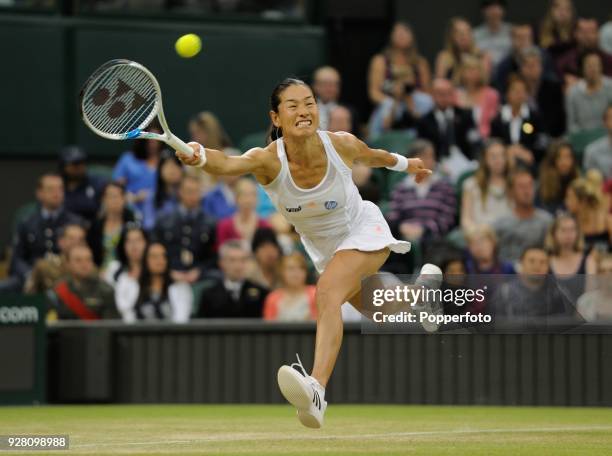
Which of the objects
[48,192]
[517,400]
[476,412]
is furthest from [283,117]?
[48,192]

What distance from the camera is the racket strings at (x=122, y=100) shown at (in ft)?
25.8

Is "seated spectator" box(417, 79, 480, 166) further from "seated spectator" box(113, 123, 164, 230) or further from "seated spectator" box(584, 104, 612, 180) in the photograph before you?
"seated spectator" box(113, 123, 164, 230)

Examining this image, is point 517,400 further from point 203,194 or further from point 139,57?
point 139,57

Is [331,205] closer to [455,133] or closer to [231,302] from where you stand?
[231,302]

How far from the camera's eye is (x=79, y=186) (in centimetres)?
1412

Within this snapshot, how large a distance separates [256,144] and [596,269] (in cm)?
419

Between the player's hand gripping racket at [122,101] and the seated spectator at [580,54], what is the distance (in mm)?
8030

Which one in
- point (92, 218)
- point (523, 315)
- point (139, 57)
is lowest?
point (523, 315)

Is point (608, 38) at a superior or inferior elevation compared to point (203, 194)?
superior

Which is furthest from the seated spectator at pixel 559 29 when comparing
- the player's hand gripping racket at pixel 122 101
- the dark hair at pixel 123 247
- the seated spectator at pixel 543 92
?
the player's hand gripping racket at pixel 122 101

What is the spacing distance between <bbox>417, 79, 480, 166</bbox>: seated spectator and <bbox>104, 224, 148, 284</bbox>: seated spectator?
3.13 m

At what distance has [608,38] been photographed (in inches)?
617

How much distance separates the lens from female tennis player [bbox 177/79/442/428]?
316 inches

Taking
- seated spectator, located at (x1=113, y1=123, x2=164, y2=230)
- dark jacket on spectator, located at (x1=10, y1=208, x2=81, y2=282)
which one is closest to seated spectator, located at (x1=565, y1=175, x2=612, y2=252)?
seated spectator, located at (x1=113, y1=123, x2=164, y2=230)
